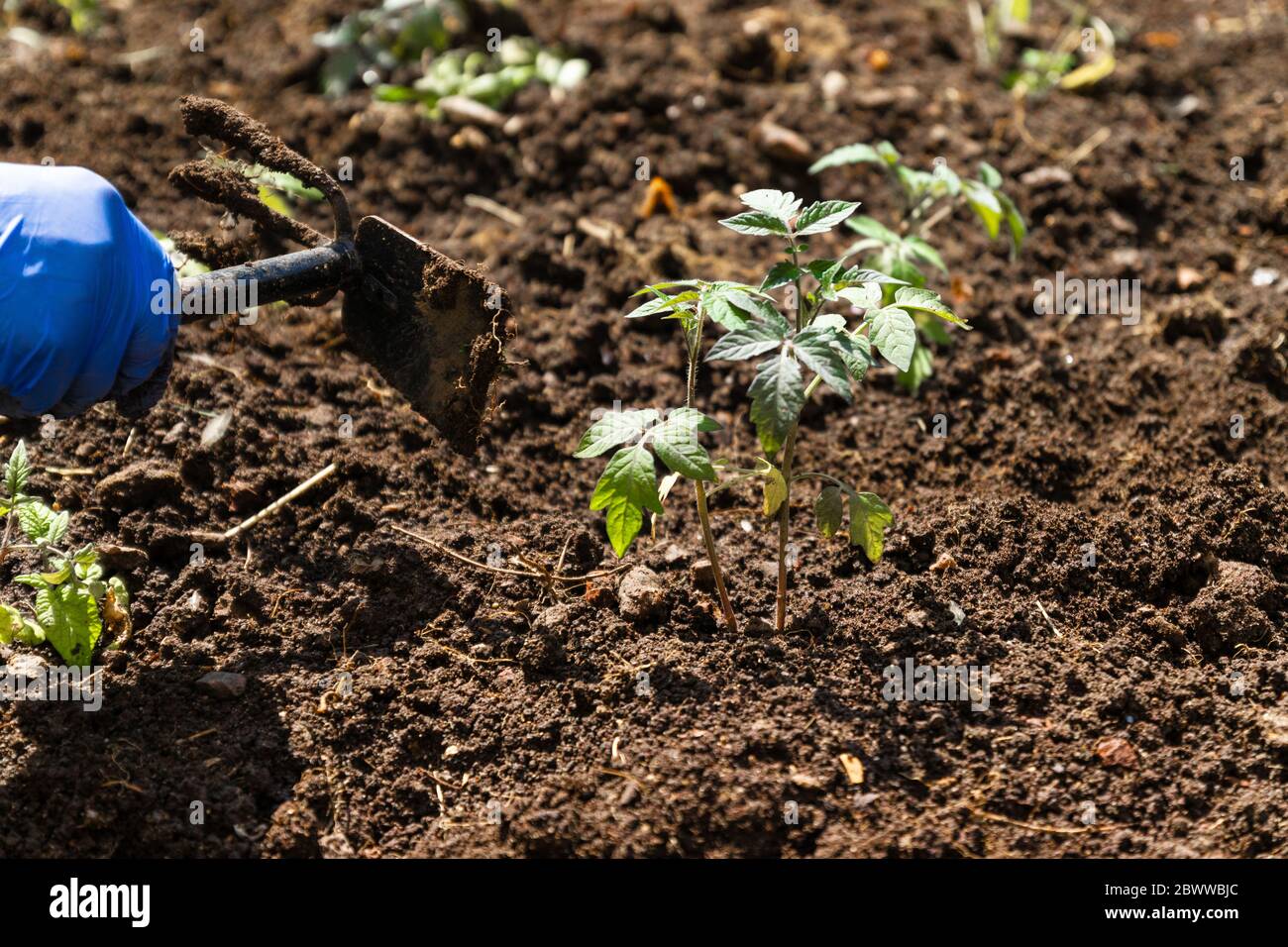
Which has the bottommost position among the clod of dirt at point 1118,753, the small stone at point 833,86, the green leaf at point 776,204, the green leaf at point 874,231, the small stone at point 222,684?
the clod of dirt at point 1118,753

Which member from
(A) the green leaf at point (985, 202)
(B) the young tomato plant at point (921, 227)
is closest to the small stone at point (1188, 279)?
(B) the young tomato plant at point (921, 227)

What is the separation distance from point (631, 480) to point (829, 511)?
48cm

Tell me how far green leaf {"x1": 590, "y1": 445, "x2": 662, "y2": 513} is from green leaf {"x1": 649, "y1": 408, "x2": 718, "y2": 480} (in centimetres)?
4

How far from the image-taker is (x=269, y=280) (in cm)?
276

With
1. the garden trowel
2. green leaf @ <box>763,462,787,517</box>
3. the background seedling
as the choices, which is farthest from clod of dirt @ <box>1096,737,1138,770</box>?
the background seedling

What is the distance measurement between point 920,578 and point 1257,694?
75 centimetres

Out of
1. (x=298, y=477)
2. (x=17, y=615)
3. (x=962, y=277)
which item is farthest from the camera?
(x=962, y=277)

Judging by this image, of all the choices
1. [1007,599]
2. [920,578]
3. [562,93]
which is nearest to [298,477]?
[920,578]

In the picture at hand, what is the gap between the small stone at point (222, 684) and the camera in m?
2.65

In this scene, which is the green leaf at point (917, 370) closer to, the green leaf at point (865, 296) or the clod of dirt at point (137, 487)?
the green leaf at point (865, 296)

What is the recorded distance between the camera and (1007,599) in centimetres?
284

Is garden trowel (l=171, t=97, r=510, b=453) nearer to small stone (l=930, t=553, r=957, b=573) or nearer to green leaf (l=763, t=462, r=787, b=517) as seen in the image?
green leaf (l=763, t=462, r=787, b=517)

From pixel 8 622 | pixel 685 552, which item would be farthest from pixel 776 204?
pixel 8 622
